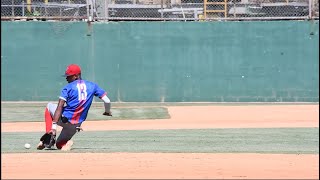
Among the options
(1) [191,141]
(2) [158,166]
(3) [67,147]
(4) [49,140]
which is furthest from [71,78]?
(1) [191,141]

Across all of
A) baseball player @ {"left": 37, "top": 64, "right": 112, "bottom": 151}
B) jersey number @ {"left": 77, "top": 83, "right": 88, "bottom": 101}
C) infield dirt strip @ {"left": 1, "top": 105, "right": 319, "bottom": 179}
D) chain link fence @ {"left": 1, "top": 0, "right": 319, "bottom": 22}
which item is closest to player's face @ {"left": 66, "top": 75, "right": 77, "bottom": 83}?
baseball player @ {"left": 37, "top": 64, "right": 112, "bottom": 151}

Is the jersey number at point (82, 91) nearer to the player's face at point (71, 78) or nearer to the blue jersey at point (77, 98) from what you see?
the blue jersey at point (77, 98)

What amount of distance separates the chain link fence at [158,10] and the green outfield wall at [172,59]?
36cm

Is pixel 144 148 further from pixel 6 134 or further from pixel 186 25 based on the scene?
pixel 186 25

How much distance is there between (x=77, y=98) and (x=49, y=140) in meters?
0.94

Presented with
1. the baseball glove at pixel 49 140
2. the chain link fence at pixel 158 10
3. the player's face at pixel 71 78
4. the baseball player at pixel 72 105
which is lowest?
the baseball glove at pixel 49 140

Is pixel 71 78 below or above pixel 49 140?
above

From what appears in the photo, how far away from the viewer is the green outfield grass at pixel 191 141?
546 inches

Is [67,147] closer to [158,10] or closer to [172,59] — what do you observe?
[172,59]

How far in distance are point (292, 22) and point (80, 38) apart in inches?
254

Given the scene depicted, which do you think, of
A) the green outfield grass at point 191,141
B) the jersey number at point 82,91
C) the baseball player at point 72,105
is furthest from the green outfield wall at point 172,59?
the jersey number at point 82,91

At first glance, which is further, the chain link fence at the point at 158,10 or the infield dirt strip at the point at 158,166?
the chain link fence at the point at 158,10

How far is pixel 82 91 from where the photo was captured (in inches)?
500

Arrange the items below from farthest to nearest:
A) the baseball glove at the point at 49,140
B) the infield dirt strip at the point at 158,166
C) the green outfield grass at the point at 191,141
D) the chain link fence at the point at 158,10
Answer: the chain link fence at the point at 158,10, the green outfield grass at the point at 191,141, the baseball glove at the point at 49,140, the infield dirt strip at the point at 158,166
